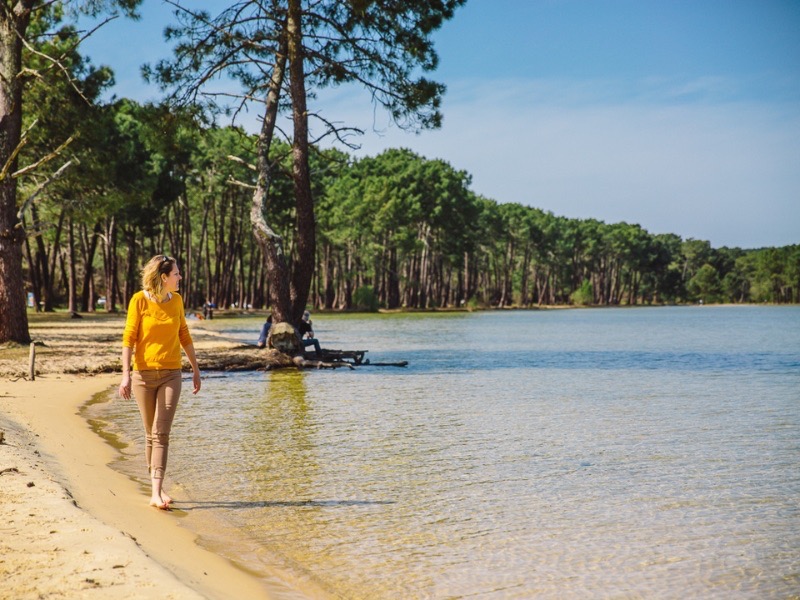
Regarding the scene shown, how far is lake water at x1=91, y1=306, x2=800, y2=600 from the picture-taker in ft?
20.3

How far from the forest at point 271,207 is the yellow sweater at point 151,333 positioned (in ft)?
45.8

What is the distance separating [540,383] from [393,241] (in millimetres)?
67382

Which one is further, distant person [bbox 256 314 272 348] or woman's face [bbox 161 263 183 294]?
distant person [bbox 256 314 272 348]

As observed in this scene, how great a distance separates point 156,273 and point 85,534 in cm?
220

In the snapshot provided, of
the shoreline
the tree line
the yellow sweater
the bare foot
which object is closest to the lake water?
the bare foot

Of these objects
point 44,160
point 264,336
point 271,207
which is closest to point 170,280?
point 44,160

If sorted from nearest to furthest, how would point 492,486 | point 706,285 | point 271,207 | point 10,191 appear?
1. point 492,486
2. point 10,191
3. point 271,207
4. point 706,285

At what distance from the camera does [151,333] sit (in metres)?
7.08

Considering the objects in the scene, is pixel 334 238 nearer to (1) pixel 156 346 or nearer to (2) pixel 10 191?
(2) pixel 10 191

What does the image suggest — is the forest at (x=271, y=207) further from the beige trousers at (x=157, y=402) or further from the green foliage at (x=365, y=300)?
the beige trousers at (x=157, y=402)

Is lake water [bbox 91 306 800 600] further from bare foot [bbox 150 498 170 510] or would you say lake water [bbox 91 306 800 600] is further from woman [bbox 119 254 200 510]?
woman [bbox 119 254 200 510]

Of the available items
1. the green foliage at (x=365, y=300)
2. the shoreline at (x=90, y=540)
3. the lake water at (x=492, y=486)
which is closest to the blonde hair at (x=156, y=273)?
the shoreline at (x=90, y=540)

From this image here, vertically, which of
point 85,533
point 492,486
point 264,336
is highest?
point 264,336

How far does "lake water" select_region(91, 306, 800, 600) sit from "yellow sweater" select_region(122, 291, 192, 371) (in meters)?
1.44
